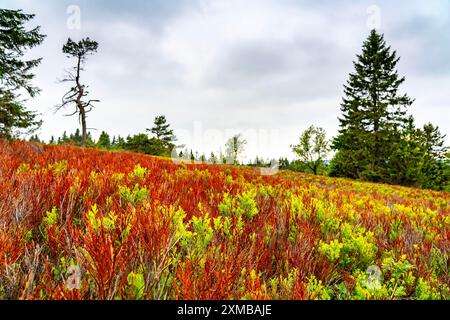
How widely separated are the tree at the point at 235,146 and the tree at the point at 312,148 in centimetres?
1233

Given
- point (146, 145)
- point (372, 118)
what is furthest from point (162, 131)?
point (372, 118)

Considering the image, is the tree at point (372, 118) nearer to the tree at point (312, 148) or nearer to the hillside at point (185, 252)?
the tree at point (312, 148)

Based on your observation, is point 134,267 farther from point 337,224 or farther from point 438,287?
point 337,224

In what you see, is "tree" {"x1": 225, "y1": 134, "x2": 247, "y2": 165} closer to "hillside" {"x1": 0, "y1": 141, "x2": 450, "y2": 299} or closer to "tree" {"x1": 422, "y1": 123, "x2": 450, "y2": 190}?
"tree" {"x1": 422, "y1": 123, "x2": 450, "y2": 190}

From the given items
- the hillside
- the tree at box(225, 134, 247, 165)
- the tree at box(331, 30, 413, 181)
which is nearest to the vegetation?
the tree at box(331, 30, 413, 181)

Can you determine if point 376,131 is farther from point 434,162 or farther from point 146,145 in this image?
point 146,145

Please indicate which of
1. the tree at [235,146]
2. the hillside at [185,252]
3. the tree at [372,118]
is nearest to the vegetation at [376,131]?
the tree at [372,118]

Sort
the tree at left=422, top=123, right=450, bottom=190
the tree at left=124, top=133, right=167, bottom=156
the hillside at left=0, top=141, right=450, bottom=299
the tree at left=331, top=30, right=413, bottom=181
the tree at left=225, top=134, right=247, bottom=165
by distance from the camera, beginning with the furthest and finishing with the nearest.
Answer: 1. the tree at left=124, top=133, right=167, bottom=156
2. the tree at left=225, top=134, right=247, bottom=165
3. the tree at left=422, top=123, right=450, bottom=190
4. the tree at left=331, top=30, right=413, bottom=181
5. the hillside at left=0, top=141, right=450, bottom=299

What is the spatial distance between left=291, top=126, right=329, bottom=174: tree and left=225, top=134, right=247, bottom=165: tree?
1233 centimetres

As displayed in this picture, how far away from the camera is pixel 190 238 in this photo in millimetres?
1835

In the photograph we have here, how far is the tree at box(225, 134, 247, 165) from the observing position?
56713 mm
